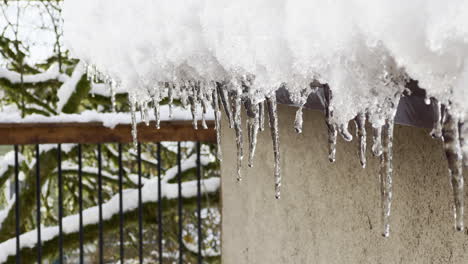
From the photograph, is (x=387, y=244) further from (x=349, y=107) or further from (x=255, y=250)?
(x=255, y=250)

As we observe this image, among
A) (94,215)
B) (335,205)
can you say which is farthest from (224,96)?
(94,215)

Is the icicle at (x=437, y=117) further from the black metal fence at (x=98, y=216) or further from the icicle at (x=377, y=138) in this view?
the black metal fence at (x=98, y=216)

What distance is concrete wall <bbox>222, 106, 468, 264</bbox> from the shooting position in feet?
3.84

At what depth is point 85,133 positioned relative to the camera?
2.81 m

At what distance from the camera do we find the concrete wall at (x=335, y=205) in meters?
1.17

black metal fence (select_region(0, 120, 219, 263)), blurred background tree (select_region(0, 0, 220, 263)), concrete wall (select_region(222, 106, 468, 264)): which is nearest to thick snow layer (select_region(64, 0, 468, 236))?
concrete wall (select_region(222, 106, 468, 264))

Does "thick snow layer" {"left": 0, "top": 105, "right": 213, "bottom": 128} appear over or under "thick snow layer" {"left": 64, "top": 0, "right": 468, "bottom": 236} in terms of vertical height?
under

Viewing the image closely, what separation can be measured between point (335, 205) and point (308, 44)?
0.98m

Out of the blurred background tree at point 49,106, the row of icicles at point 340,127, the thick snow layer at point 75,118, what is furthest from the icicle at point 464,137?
the blurred background tree at point 49,106

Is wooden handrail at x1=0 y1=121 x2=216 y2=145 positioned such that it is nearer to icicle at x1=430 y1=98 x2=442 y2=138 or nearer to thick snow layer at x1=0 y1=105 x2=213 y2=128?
thick snow layer at x1=0 y1=105 x2=213 y2=128

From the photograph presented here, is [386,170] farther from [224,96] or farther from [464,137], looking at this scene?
[224,96]

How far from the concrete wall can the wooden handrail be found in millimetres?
370

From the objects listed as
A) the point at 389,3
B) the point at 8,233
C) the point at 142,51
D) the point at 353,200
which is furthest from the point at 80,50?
the point at 8,233

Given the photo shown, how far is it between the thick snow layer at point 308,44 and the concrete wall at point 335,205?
47cm
